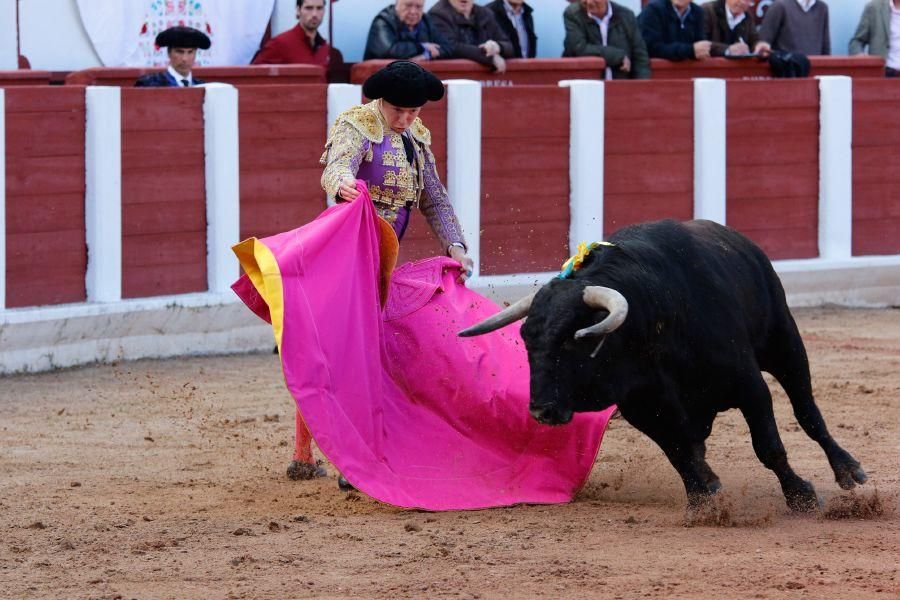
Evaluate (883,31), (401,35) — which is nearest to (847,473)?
(401,35)

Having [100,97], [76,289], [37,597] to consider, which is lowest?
[37,597]

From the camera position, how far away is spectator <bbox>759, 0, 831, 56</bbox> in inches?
386

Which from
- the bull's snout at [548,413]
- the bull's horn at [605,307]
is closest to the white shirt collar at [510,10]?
the bull's horn at [605,307]

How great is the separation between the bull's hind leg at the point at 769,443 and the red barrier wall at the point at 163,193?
3.57 metres

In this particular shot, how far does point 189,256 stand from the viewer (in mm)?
7285

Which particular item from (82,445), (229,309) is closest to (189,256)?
(229,309)

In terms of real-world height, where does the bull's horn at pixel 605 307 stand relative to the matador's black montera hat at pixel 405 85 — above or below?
below

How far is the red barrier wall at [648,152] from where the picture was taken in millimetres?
8422

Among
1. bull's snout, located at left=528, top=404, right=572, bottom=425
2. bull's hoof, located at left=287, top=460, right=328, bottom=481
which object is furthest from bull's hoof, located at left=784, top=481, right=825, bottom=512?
bull's hoof, located at left=287, top=460, right=328, bottom=481

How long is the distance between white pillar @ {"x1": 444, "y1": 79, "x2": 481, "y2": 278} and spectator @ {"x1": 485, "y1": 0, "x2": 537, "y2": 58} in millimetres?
1001

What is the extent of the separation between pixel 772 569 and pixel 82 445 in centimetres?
255

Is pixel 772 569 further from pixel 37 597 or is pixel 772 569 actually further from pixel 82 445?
pixel 82 445

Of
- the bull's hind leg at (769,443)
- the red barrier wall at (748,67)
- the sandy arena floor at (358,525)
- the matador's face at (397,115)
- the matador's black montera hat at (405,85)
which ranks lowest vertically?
the sandy arena floor at (358,525)

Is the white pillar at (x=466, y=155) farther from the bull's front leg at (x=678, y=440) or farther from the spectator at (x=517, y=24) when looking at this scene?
the bull's front leg at (x=678, y=440)
